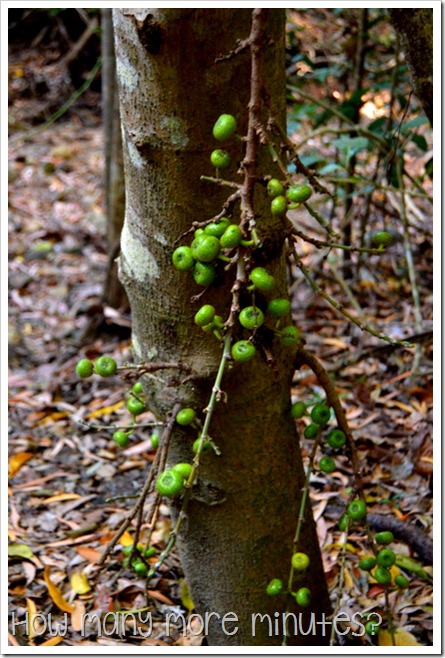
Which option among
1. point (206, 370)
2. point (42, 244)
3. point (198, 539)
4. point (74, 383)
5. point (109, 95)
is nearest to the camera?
point (206, 370)

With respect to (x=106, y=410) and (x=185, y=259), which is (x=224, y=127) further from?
(x=106, y=410)

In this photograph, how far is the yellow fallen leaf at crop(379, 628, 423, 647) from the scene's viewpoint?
158cm

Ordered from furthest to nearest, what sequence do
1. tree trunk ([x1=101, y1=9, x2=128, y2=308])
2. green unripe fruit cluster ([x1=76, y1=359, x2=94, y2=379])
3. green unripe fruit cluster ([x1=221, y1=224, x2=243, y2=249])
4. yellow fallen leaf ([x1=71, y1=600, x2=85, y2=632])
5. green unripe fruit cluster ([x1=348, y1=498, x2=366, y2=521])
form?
tree trunk ([x1=101, y1=9, x2=128, y2=308])
yellow fallen leaf ([x1=71, y1=600, x2=85, y2=632])
green unripe fruit cluster ([x1=348, y1=498, x2=366, y2=521])
green unripe fruit cluster ([x1=76, y1=359, x2=94, y2=379])
green unripe fruit cluster ([x1=221, y1=224, x2=243, y2=249])

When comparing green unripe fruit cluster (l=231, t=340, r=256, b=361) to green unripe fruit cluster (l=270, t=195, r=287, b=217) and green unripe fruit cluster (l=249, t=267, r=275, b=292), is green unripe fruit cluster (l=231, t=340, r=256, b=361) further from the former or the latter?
green unripe fruit cluster (l=270, t=195, r=287, b=217)

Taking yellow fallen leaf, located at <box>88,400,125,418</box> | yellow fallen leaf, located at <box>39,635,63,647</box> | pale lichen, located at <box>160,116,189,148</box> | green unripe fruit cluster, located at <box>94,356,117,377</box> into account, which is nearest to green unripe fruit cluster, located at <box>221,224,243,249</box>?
pale lichen, located at <box>160,116,189,148</box>

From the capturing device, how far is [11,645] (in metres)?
1.43

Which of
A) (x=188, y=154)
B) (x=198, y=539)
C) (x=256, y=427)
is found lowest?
(x=198, y=539)

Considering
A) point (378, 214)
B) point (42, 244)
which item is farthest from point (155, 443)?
point (42, 244)

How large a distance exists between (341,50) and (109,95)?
1.17 meters

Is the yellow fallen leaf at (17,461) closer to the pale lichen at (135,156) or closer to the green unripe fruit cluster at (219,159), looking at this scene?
the pale lichen at (135,156)

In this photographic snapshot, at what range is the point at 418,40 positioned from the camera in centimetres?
124

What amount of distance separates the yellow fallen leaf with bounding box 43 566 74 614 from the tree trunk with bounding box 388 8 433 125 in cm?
139

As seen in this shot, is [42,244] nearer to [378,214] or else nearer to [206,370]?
[378,214]

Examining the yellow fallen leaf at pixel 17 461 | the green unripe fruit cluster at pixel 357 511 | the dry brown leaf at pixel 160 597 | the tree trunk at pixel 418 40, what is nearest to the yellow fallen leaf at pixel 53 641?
the dry brown leaf at pixel 160 597
